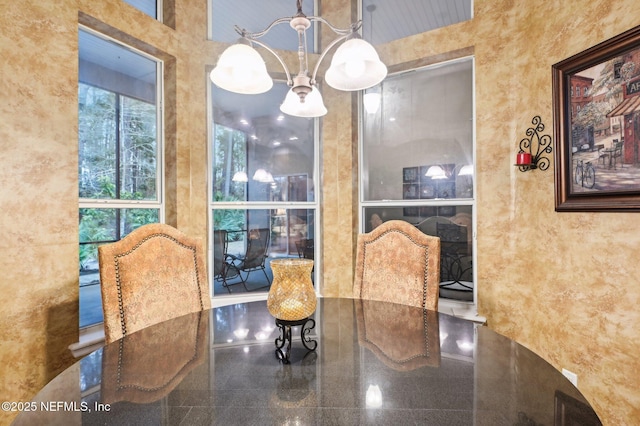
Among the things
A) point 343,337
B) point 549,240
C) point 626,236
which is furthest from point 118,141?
point 626,236

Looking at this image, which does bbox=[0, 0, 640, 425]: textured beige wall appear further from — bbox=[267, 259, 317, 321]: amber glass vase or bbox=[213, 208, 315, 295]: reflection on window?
bbox=[267, 259, 317, 321]: amber glass vase

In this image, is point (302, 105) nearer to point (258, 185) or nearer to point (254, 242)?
point (258, 185)

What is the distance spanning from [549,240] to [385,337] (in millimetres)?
1410

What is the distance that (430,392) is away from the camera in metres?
0.82

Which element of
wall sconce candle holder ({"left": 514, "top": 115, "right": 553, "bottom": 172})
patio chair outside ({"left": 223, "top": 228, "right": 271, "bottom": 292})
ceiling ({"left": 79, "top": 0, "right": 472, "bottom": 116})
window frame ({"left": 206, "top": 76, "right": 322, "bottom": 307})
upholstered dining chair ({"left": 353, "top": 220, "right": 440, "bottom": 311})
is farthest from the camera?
patio chair outside ({"left": 223, "top": 228, "right": 271, "bottom": 292})

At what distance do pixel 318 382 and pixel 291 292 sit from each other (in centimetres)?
30

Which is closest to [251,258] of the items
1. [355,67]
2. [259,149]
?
[259,149]

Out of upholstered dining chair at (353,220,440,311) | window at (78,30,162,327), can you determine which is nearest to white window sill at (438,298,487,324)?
upholstered dining chair at (353,220,440,311)

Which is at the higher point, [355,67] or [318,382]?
[355,67]

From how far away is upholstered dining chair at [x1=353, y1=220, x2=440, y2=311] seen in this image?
1.73 metres

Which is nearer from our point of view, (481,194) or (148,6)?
(481,194)

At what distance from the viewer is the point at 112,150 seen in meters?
2.27

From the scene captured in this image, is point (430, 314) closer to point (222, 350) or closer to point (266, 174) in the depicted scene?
point (222, 350)

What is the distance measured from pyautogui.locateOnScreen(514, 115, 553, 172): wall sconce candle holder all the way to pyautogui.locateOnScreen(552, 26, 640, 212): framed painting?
82mm
